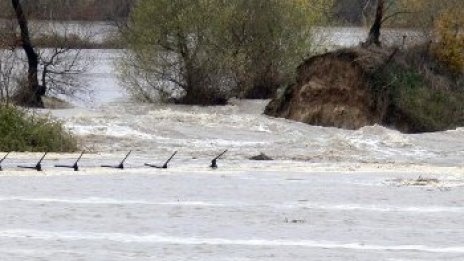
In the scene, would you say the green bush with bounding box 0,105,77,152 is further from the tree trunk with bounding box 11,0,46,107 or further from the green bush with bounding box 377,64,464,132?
the green bush with bounding box 377,64,464,132

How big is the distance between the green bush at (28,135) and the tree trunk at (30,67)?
1449 cm

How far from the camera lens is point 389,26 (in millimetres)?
44656

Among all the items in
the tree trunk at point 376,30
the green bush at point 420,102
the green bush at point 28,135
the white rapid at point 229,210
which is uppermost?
the tree trunk at point 376,30

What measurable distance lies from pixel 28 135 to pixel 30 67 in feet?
56.3

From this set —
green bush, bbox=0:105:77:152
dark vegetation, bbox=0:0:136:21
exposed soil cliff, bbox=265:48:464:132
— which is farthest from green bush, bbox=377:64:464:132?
green bush, bbox=0:105:77:152

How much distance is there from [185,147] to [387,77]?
1169 centimetres

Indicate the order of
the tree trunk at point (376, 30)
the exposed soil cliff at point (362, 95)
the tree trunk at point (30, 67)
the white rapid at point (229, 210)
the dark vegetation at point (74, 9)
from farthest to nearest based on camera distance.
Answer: the dark vegetation at point (74, 9), the tree trunk at point (376, 30), the tree trunk at point (30, 67), the exposed soil cliff at point (362, 95), the white rapid at point (229, 210)

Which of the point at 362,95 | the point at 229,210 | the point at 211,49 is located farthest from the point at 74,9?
the point at 229,210

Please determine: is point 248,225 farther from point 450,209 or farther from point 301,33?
point 301,33

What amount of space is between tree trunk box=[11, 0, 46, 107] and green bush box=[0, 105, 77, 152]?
14495mm

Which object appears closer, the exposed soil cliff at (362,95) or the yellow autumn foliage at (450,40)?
the exposed soil cliff at (362,95)

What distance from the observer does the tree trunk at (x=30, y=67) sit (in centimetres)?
3775

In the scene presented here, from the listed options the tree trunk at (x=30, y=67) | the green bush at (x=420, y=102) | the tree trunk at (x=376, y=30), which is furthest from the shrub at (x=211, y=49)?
the green bush at (x=420, y=102)

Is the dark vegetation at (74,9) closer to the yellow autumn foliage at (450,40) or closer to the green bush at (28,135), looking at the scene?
the yellow autumn foliage at (450,40)
